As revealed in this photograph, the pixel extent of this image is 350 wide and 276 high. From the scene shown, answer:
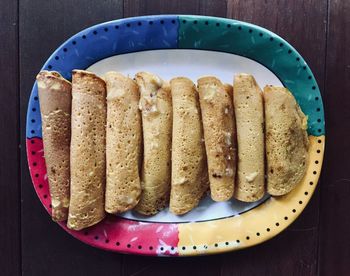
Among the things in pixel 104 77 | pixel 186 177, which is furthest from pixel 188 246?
pixel 104 77

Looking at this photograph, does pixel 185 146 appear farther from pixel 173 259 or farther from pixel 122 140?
pixel 173 259

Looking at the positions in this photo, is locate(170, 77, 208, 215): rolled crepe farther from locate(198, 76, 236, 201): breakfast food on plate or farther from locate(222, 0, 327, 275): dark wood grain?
locate(222, 0, 327, 275): dark wood grain

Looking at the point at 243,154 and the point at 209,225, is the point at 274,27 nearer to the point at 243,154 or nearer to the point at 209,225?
the point at 243,154

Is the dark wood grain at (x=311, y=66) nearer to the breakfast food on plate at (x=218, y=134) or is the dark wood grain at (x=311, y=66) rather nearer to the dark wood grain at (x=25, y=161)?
the breakfast food on plate at (x=218, y=134)

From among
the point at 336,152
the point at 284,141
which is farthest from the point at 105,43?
the point at 336,152

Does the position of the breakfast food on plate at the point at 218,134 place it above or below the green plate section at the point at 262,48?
below

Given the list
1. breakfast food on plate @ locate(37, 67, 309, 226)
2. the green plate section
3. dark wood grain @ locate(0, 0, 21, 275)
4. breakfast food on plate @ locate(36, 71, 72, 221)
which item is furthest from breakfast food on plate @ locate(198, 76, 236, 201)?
dark wood grain @ locate(0, 0, 21, 275)

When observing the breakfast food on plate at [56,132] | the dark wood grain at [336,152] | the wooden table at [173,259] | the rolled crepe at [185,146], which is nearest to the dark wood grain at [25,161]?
the wooden table at [173,259]
